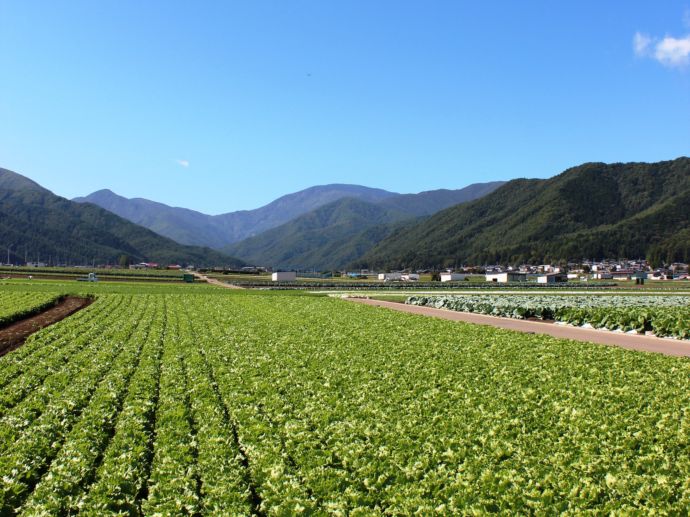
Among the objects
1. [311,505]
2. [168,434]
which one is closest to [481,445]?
[311,505]

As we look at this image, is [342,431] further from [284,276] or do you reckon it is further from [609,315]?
[284,276]

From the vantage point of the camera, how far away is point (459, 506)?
24.1 feet

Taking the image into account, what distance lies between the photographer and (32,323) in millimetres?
30891

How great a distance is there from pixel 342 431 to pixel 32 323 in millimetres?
26740

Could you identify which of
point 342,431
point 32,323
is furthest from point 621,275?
point 342,431

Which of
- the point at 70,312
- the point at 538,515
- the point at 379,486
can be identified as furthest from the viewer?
the point at 70,312

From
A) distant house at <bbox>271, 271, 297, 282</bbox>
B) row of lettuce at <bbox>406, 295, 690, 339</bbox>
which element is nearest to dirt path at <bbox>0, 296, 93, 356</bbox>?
row of lettuce at <bbox>406, 295, 690, 339</bbox>

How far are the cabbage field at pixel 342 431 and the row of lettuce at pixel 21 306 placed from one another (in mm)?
13872

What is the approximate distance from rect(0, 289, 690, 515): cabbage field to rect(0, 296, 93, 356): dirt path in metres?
4.80

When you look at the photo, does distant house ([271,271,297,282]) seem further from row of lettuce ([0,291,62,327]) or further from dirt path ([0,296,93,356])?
dirt path ([0,296,93,356])

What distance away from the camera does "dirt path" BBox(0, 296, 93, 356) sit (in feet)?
77.7

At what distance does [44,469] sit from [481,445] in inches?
292

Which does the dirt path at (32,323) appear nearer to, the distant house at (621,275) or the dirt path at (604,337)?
the dirt path at (604,337)

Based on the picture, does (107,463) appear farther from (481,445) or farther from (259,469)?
(481,445)
